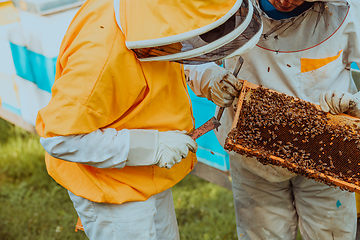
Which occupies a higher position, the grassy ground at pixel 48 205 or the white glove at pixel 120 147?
the white glove at pixel 120 147

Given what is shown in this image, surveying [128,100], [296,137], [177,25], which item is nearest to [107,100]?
[128,100]

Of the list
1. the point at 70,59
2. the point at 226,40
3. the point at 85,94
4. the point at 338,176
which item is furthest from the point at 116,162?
the point at 338,176

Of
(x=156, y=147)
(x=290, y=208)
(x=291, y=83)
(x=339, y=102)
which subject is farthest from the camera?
(x=290, y=208)

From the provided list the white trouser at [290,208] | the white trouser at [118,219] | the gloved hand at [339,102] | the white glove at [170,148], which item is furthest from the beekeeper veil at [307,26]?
the white trouser at [118,219]

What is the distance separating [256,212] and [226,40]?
1.85 meters

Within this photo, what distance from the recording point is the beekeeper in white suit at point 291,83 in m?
2.40

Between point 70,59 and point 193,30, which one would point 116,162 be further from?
point 193,30

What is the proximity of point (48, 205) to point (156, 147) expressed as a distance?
10.3 ft

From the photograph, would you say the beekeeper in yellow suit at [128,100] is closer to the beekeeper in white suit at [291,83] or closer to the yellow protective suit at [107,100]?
the yellow protective suit at [107,100]

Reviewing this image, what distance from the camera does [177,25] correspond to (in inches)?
67.3

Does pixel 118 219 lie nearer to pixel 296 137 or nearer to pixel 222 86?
pixel 222 86

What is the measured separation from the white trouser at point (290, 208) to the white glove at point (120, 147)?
1.06 metres

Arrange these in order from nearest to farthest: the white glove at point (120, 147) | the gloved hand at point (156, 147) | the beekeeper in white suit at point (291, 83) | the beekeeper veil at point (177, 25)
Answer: the beekeeper veil at point (177, 25) → the white glove at point (120, 147) → the gloved hand at point (156, 147) → the beekeeper in white suit at point (291, 83)

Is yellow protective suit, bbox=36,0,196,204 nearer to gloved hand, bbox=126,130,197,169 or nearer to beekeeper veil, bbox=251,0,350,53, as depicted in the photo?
gloved hand, bbox=126,130,197,169
